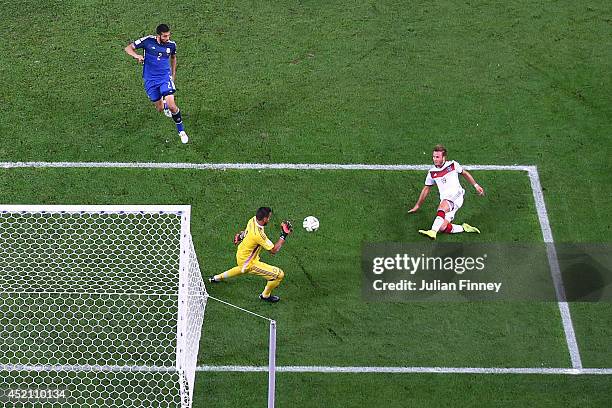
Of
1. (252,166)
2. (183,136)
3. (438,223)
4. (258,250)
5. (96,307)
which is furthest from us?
(183,136)

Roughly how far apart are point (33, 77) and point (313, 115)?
189 inches

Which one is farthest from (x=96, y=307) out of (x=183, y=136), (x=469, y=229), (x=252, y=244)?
(x=469, y=229)

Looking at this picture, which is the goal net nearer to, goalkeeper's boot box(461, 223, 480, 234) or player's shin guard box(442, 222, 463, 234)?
player's shin guard box(442, 222, 463, 234)

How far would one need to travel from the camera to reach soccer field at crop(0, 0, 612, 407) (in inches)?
487

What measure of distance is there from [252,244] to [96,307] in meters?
2.29

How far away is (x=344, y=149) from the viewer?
1547 centimetres

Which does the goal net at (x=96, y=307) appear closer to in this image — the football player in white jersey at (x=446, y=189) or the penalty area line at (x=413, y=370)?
the penalty area line at (x=413, y=370)

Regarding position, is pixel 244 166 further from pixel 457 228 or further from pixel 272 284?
pixel 457 228

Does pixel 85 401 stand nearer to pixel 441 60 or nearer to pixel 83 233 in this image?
pixel 83 233

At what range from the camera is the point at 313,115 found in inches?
633

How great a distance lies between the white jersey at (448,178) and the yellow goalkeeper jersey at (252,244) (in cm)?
282

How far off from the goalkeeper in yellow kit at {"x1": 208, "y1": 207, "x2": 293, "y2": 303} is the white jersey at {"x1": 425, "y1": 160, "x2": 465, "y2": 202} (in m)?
2.47

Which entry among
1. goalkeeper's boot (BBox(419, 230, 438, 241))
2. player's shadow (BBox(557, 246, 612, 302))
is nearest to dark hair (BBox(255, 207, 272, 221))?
goalkeeper's boot (BBox(419, 230, 438, 241))

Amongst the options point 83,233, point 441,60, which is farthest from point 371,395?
point 441,60
